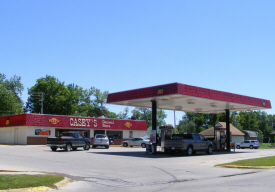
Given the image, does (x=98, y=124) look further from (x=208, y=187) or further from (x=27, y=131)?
(x=208, y=187)

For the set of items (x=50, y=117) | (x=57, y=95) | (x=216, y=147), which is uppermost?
(x=57, y=95)

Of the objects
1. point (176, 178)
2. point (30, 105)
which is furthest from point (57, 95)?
point (176, 178)

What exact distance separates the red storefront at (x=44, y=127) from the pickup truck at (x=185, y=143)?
2151 centimetres

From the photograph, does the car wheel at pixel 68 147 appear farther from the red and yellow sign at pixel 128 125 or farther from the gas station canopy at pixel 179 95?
the red and yellow sign at pixel 128 125

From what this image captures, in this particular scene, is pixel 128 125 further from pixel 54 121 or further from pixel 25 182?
pixel 25 182

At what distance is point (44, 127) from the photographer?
45.6m

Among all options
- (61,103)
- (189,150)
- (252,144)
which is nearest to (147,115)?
(61,103)

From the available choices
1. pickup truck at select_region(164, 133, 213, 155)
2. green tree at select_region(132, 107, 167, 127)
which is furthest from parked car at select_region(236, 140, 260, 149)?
green tree at select_region(132, 107, 167, 127)

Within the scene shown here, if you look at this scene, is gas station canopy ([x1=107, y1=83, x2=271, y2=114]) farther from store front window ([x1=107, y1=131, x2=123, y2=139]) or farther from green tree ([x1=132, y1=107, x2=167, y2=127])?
green tree ([x1=132, y1=107, x2=167, y2=127])

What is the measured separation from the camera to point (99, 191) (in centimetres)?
974

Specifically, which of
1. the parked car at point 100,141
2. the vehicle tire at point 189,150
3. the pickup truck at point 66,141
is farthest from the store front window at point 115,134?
the vehicle tire at point 189,150

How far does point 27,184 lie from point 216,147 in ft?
88.3

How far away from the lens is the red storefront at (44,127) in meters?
44.2

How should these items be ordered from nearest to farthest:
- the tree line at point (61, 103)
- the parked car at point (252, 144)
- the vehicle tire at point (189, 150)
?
the vehicle tire at point (189, 150) → the parked car at point (252, 144) → the tree line at point (61, 103)
